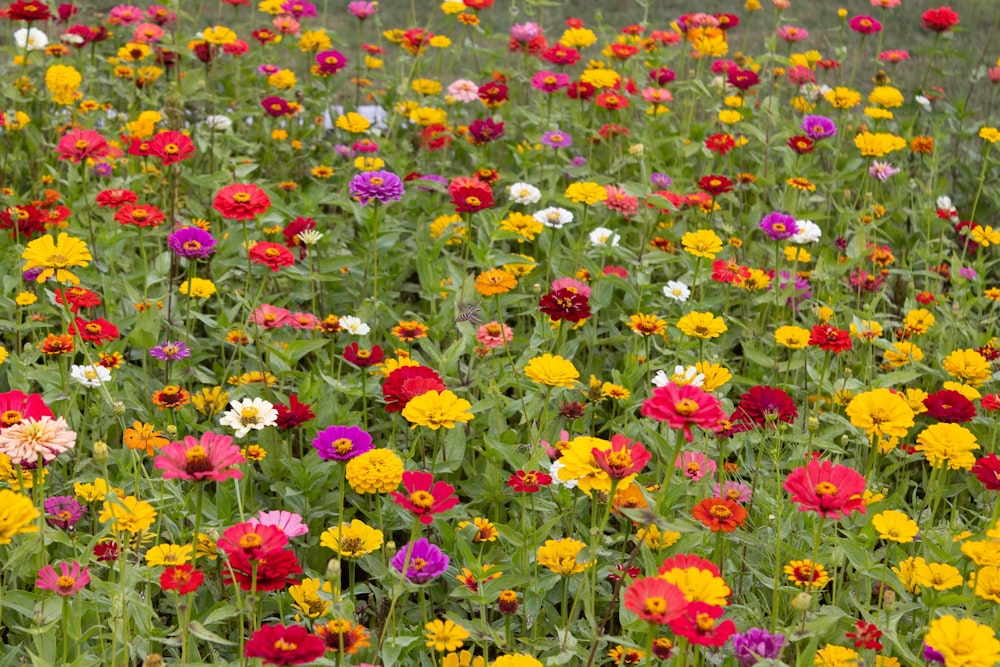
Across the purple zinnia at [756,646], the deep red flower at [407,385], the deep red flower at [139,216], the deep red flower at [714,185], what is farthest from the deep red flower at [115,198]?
the purple zinnia at [756,646]

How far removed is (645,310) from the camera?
2.89m

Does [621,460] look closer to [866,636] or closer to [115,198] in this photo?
[866,636]

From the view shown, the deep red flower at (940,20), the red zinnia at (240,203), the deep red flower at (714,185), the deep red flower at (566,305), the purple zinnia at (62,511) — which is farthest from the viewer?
the deep red flower at (940,20)

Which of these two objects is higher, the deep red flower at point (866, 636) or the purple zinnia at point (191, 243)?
the purple zinnia at point (191, 243)

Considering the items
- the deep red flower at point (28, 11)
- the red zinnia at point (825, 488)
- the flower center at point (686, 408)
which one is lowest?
the deep red flower at point (28, 11)

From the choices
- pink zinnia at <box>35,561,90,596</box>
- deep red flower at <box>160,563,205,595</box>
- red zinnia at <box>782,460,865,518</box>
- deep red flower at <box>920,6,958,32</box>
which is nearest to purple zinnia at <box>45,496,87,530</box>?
pink zinnia at <box>35,561,90,596</box>

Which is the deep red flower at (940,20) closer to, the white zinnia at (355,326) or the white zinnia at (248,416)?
the white zinnia at (355,326)

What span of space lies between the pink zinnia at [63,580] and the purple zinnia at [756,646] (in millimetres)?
962

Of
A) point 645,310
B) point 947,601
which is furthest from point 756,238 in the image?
point 947,601

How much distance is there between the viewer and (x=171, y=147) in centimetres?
261

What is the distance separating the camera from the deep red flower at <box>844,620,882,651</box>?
1573 millimetres

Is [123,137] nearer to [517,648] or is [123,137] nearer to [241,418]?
[241,418]

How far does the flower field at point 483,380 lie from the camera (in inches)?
62.6

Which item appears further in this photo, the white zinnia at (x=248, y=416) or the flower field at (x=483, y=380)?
the white zinnia at (x=248, y=416)
